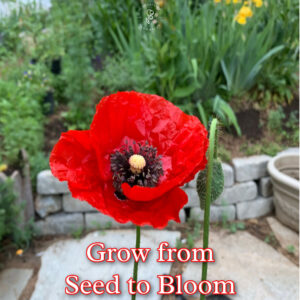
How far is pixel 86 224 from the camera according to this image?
2.51m

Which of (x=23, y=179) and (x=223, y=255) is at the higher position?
(x=23, y=179)

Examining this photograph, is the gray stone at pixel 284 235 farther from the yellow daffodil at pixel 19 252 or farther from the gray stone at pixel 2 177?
the gray stone at pixel 2 177

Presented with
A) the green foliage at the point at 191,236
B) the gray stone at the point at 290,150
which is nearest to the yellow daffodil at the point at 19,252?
the green foliage at the point at 191,236

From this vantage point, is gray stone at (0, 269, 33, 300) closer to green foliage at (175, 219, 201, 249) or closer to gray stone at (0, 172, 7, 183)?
gray stone at (0, 172, 7, 183)

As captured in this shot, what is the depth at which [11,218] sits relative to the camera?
208 centimetres

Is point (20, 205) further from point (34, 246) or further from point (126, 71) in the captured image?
point (126, 71)

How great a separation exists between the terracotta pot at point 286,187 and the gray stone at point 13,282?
1.52m

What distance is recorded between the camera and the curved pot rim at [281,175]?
231 centimetres

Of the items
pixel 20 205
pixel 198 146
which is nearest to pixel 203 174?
pixel 198 146

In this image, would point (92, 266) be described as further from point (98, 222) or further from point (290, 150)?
point (290, 150)

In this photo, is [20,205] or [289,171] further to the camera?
[289,171]

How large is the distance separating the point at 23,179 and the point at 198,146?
6.46ft

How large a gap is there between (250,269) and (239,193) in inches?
22.8

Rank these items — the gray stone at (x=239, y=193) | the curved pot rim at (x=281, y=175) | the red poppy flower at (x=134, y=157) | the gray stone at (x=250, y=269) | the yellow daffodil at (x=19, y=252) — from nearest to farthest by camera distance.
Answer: the red poppy flower at (x=134, y=157) → the gray stone at (x=250, y=269) → the yellow daffodil at (x=19, y=252) → the curved pot rim at (x=281, y=175) → the gray stone at (x=239, y=193)
